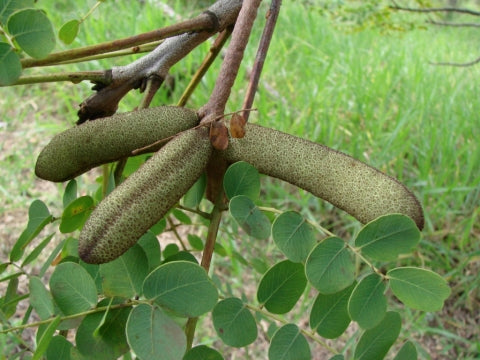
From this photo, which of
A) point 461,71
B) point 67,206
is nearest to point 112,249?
point 67,206

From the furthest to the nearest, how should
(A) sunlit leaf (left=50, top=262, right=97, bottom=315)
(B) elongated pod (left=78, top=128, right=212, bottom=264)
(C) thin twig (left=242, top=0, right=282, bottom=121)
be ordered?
(C) thin twig (left=242, top=0, right=282, bottom=121), (A) sunlit leaf (left=50, top=262, right=97, bottom=315), (B) elongated pod (left=78, top=128, right=212, bottom=264)

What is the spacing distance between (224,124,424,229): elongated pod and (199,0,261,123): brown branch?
5 centimetres

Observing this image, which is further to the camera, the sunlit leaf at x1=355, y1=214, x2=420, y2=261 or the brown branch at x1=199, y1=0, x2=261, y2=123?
the brown branch at x1=199, y1=0, x2=261, y2=123

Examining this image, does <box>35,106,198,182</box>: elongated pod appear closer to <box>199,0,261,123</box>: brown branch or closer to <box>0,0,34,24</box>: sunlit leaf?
<box>199,0,261,123</box>: brown branch

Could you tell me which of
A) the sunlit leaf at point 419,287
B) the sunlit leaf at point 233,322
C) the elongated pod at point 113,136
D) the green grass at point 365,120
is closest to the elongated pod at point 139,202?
the elongated pod at point 113,136

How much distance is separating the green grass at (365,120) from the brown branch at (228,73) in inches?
41.5

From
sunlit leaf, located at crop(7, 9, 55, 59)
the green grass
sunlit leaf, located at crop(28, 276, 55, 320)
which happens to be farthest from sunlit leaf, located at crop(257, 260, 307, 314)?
the green grass

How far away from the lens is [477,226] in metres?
1.90

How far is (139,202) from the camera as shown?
1.75 ft

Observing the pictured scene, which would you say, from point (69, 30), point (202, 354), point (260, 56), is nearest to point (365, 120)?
point (260, 56)

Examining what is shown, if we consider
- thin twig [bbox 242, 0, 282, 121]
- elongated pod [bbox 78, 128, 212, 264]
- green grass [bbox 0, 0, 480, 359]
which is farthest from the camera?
green grass [bbox 0, 0, 480, 359]

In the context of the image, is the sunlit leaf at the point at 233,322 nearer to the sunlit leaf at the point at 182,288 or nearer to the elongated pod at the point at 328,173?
the sunlit leaf at the point at 182,288

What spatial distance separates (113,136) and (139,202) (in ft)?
0.46

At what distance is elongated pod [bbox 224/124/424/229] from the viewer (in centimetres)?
58
